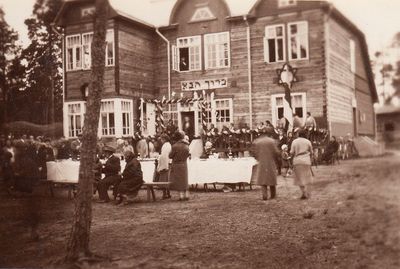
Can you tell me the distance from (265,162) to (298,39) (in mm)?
1044

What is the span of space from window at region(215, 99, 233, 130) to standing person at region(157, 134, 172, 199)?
1.90 feet

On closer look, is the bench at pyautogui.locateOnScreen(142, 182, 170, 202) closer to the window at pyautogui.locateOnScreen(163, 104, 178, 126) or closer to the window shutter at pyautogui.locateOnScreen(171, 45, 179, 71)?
the window at pyautogui.locateOnScreen(163, 104, 178, 126)

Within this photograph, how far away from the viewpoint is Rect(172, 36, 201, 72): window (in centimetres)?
384

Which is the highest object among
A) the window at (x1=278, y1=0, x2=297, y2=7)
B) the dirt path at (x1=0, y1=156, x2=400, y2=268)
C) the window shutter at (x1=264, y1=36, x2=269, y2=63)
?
the window at (x1=278, y1=0, x2=297, y2=7)

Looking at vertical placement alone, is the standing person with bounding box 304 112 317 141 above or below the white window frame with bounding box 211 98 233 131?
below

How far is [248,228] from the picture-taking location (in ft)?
12.0

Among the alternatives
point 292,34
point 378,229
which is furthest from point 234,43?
point 378,229

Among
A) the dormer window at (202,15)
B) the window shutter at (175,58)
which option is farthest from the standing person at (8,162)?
the dormer window at (202,15)

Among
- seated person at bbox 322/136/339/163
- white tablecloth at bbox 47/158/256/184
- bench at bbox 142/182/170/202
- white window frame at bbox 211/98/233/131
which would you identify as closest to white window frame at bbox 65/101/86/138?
white tablecloth at bbox 47/158/256/184

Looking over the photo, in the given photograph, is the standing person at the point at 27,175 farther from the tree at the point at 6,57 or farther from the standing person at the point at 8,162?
the tree at the point at 6,57

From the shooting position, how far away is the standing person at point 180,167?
14.1 ft

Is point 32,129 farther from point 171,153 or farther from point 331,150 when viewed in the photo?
point 331,150

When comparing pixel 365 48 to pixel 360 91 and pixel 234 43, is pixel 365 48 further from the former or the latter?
pixel 234 43

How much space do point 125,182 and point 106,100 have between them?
1.09m
